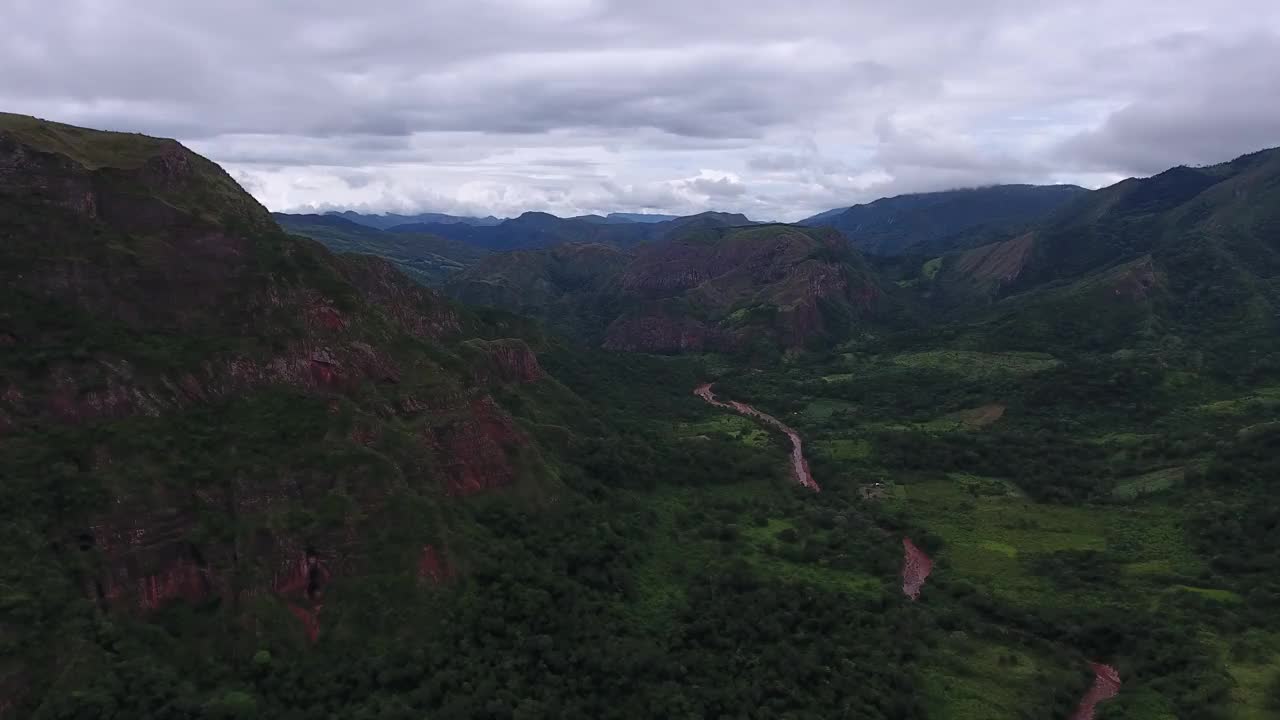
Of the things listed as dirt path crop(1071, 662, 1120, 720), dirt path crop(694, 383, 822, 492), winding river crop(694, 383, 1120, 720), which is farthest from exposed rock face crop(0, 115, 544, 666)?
dirt path crop(1071, 662, 1120, 720)

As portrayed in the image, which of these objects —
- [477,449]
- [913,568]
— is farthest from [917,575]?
[477,449]

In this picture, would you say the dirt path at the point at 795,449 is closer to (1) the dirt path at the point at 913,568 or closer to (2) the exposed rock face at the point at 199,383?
(1) the dirt path at the point at 913,568

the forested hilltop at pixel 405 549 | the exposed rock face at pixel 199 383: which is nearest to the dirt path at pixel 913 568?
the forested hilltop at pixel 405 549

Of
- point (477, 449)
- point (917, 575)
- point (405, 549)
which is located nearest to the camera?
point (405, 549)

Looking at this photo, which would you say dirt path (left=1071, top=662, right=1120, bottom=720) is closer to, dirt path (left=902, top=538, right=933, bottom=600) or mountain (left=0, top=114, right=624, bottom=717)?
dirt path (left=902, top=538, right=933, bottom=600)

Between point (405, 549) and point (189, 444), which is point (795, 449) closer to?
point (405, 549)
